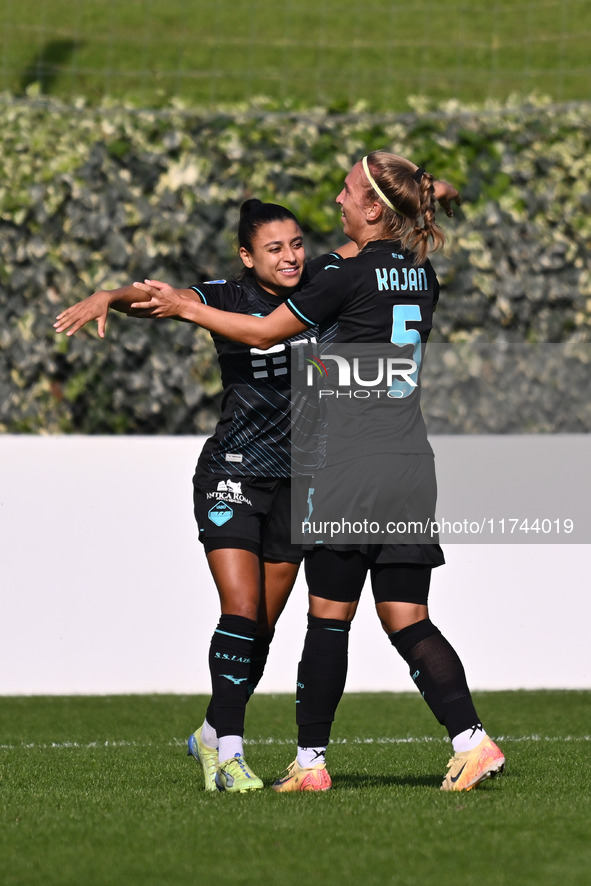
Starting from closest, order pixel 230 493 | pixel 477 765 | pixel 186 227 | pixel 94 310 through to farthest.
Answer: pixel 477 765
pixel 94 310
pixel 230 493
pixel 186 227

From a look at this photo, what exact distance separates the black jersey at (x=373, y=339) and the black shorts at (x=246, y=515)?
0.43 metres

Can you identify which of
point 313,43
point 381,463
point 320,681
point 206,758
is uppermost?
point 313,43

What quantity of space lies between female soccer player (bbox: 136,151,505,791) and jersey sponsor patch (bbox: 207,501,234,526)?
0.39 m

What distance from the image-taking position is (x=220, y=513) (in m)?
4.39

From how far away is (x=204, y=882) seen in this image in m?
3.00

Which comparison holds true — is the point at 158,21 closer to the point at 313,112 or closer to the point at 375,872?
the point at 313,112

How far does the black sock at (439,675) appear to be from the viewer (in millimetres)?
4000

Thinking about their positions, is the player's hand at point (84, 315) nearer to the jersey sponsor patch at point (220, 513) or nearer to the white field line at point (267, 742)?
the jersey sponsor patch at point (220, 513)

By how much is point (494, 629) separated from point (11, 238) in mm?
3823

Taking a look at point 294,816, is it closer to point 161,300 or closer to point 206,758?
point 206,758

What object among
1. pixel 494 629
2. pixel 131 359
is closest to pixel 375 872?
pixel 494 629

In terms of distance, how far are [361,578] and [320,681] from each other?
1.16 ft

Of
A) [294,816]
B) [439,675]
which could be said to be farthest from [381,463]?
[294,816]

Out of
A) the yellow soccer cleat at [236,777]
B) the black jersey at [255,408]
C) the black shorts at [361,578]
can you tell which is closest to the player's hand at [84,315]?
the black jersey at [255,408]
